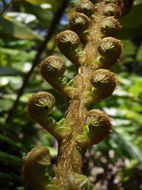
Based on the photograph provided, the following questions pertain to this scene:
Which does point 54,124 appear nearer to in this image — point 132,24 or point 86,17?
point 86,17

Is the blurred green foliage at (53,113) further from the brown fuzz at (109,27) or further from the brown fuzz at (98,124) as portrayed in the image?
the brown fuzz at (98,124)

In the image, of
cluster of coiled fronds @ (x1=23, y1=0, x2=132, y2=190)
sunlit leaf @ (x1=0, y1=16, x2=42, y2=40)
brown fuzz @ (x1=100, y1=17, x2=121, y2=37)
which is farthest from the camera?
sunlit leaf @ (x1=0, y1=16, x2=42, y2=40)

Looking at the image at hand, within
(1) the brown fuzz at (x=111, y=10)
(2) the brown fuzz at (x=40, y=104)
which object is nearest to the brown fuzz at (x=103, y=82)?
(2) the brown fuzz at (x=40, y=104)

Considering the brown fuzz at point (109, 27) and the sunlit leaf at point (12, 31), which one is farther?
the sunlit leaf at point (12, 31)

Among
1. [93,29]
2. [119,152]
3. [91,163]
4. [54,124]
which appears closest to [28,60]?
[91,163]

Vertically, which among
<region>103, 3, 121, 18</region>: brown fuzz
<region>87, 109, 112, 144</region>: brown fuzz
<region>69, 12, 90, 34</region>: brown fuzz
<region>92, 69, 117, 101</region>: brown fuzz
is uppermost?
<region>103, 3, 121, 18</region>: brown fuzz

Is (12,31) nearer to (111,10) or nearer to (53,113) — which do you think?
(53,113)

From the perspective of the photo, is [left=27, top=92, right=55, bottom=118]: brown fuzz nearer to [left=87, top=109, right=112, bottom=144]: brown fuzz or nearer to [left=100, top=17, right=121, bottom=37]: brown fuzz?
[left=87, top=109, right=112, bottom=144]: brown fuzz

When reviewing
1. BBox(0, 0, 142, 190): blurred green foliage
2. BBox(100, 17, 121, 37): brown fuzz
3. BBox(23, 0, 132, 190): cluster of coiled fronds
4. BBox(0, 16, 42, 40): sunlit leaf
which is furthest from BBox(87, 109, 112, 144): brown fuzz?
BBox(0, 16, 42, 40): sunlit leaf

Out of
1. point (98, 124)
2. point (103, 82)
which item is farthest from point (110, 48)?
point (98, 124)
